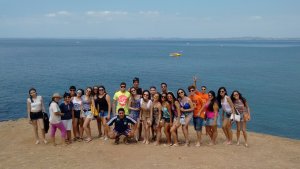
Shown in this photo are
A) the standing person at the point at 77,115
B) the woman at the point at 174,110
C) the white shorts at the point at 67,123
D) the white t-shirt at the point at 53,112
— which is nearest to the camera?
the woman at the point at 174,110

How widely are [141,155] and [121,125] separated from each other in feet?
4.80

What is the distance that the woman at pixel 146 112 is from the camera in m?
11.0

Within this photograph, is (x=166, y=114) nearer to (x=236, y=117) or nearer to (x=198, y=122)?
(x=198, y=122)

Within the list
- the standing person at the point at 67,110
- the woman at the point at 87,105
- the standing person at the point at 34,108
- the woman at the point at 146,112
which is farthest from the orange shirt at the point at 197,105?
the standing person at the point at 34,108

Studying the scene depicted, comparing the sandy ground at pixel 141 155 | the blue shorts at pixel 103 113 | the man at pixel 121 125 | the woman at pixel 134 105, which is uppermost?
the woman at pixel 134 105

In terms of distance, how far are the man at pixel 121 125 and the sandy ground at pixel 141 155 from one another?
1.20ft

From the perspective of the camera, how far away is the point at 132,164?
9.43m

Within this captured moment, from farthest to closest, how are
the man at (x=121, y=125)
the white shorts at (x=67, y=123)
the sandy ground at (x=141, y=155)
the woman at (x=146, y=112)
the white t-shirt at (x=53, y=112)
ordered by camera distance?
the white shorts at (x=67, y=123), the man at (x=121, y=125), the woman at (x=146, y=112), the white t-shirt at (x=53, y=112), the sandy ground at (x=141, y=155)

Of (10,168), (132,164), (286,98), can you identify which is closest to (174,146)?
(132,164)

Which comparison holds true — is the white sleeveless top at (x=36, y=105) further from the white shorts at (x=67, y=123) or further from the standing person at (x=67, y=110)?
the white shorts at (x=67, y=123)

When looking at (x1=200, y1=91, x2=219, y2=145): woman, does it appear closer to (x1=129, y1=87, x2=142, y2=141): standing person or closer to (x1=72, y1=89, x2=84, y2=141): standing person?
(x1=129, y1=87, x2=142, y2=141): standing person

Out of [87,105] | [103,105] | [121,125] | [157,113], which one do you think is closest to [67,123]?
[87,105]

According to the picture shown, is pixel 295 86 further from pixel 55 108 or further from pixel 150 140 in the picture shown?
pixel 55 108

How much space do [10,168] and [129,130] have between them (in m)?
3.97
